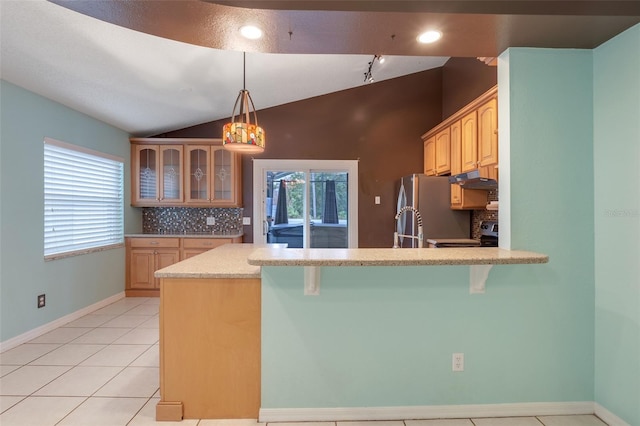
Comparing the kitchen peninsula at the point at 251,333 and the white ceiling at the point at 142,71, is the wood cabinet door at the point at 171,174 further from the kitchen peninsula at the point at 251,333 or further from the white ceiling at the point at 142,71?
the kitchen peninsula at the point at 251,333

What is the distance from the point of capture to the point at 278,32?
169 centimetres

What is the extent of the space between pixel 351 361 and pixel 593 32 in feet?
7.28

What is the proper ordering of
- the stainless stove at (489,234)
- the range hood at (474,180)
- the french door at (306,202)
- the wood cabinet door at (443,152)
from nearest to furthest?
the range hood at (474,180) < the stainless stove at (489,234) < the wood cabinet door at (443,152) < the french door at (306,202)

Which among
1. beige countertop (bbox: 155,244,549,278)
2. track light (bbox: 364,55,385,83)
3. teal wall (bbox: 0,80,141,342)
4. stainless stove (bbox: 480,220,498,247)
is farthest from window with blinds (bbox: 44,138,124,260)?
stainless stove (bbox: 480,220,498,247)

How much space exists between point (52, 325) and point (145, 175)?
7.03ft

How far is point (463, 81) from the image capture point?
4094 mm

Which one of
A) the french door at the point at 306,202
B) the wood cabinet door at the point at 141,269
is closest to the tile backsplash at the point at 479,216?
the french door at the point at 306,202

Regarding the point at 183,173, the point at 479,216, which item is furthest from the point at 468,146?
Answer: the point at 183,173

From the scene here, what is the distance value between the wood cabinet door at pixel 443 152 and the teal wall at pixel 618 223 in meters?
1.92

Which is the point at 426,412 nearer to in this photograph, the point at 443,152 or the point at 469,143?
the point at 469,143

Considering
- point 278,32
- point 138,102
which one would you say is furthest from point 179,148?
point 278,32

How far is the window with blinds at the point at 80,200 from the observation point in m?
3.25

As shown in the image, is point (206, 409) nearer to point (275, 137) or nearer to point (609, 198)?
point (609, 198)

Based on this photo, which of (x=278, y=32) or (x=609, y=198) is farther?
(x=609, y=198)
